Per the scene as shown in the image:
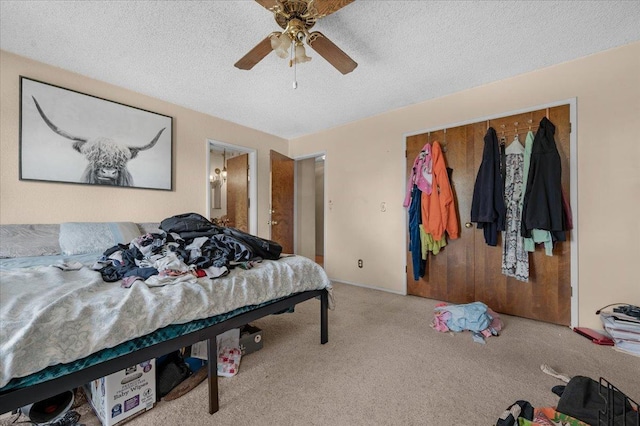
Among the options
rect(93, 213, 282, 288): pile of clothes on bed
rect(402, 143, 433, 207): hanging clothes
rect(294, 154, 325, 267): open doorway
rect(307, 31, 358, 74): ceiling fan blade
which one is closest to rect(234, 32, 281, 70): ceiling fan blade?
rect(307, 31, 358, 74): ceiling fan blade

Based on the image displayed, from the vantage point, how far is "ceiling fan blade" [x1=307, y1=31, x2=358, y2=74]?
174 centimetres

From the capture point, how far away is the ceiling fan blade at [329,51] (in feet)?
5.69

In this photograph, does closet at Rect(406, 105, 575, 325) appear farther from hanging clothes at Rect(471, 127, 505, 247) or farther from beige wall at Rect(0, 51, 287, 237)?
beige wall at Rect(0, 51, 287, 237)

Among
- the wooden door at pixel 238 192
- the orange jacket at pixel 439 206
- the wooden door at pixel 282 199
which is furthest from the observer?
the wooden door at pixel 238 192

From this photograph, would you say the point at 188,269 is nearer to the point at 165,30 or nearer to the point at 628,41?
the point at 165,30

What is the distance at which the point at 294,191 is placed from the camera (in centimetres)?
468

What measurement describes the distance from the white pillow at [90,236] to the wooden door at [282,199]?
1.96 m

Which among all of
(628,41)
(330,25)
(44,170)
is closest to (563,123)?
(628,41)

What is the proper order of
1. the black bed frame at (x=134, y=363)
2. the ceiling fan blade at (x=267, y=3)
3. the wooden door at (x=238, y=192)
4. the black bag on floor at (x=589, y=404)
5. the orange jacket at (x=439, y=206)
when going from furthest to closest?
the wooden door at (x=238, y=192), the orange jacket at (x=439, y=206), the ceiling fan blade at (x=267, y=3), the black bag on floor at (x=589, y=404), the black bed frame at (x=134, y=363)

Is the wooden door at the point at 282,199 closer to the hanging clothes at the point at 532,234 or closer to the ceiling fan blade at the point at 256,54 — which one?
the ceiling fan blade at the point at 256,54

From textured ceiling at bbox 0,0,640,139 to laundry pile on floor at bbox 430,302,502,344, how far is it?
224 centimetres

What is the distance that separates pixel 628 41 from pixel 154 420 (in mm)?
4135

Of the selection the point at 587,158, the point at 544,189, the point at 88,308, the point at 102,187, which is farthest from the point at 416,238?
the point at 102,187

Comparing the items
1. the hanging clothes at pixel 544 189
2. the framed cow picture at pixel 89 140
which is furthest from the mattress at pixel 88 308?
the hanging clothes at pixel 544 189
